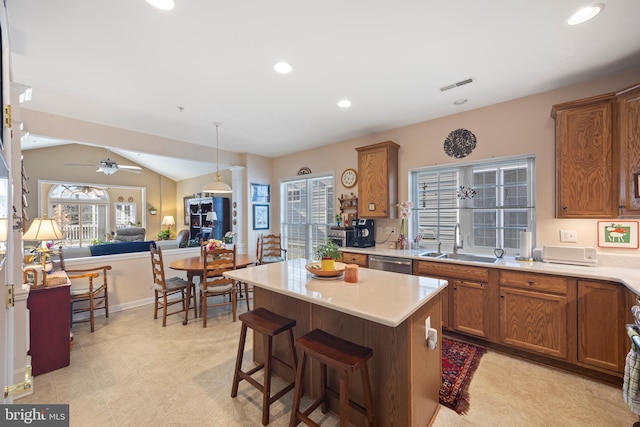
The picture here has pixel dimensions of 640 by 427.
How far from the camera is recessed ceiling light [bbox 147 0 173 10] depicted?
5.37 ft

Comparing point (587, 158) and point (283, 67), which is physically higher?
point (283, 67)

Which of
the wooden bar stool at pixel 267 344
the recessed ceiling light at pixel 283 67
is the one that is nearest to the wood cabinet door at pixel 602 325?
the wooden bar stool at pixel 267 344

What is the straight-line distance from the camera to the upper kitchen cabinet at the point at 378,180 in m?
3.79

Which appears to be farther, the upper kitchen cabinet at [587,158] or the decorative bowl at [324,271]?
the upper kitchen cabinet at [587,158]

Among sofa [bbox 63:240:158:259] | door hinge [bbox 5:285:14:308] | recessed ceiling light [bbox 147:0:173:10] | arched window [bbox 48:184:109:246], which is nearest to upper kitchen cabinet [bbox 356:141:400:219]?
recessed ceiling light [bbox 147:0:173:10]

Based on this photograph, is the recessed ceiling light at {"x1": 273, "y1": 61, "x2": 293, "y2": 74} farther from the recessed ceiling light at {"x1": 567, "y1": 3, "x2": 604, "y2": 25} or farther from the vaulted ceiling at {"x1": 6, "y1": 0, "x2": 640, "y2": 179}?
the recessed ceiling light at {"x1": 567, "y1": 3, "x2": 604, "y2": 25}

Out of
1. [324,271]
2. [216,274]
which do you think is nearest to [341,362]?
[324,271]

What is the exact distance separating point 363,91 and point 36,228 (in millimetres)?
3682

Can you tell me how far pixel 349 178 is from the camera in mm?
4508

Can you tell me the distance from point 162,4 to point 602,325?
3942mm

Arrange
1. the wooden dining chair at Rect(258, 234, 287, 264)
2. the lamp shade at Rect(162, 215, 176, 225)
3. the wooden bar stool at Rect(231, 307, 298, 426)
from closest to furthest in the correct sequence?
the wooden bar stool at Rect(231, 307, 298, 426) → the wooden dining chair at Rect(258, 234, 287, 264) → the lamp shade at Rect(162, 215, 176, 225)

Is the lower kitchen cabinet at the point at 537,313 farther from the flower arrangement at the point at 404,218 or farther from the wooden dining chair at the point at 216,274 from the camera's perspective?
the wooden dining chair at the point at 216,274

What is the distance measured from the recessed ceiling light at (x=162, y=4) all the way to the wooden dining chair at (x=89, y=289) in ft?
10.2

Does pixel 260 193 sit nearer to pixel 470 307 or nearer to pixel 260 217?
pixel 260 217
